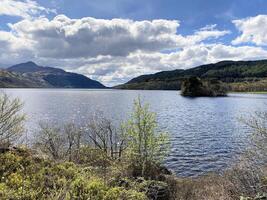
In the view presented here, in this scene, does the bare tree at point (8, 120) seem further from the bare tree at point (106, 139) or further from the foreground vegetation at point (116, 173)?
the bare tree at point (106, 139)

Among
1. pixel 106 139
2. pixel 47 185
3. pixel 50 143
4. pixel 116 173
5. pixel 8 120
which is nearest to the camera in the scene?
pixel 47 185

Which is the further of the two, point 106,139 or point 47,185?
point 106,139

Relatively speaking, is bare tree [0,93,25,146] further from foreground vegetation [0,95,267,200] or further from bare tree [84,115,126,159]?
bare tree [84,115,126,159]

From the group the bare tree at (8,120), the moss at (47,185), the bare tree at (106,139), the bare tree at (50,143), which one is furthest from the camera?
the bare tree at (106,139)

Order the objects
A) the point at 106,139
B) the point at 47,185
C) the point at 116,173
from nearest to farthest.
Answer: the point at 47,185, the point at 116,173, the point at 106,139

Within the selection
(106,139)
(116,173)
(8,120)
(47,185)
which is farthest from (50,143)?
(47,185)

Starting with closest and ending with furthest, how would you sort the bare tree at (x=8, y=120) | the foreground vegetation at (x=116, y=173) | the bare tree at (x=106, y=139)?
the foreground vegetation at (x=116, y=173) < the bare tree at (x=8, y=120) < the bare tree at (x=106, y=139)

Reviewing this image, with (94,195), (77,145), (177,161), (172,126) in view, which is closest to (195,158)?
(177,161)

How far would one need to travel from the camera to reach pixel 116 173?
63.1ft

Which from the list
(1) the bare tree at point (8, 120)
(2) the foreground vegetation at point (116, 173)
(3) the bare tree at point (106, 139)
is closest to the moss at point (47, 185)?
(2) the foreground vegetation at point (116, 173)

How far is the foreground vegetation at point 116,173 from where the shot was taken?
424 inches

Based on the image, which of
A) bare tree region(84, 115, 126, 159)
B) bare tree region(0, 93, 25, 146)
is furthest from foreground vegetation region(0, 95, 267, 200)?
bare tree region(84, 115, 126, 159)

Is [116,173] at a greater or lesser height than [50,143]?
lesser

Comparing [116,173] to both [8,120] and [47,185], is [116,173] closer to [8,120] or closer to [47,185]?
[47,185]
